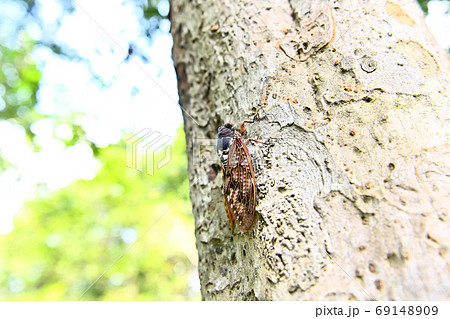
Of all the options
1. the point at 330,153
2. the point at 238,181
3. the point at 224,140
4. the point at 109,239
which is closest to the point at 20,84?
the point at 224,140

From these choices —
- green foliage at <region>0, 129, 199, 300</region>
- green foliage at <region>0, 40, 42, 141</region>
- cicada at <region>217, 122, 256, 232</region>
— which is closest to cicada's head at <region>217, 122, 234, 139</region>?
cicada at <region>217, 122, 256, 232</region>

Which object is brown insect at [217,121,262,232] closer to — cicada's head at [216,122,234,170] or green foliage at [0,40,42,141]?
cicada's head at [216,122,234,170]

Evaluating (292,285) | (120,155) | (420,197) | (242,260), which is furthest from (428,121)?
(120,155)

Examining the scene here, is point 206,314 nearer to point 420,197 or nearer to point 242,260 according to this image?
point 242,260

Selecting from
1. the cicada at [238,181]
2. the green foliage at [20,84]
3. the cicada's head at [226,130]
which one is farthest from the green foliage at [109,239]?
the cicada at [238,181]

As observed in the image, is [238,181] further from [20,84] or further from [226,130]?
[20,84]

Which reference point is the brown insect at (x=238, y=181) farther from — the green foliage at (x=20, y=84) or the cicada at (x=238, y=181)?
the green foliage at (x=20, y=84)
